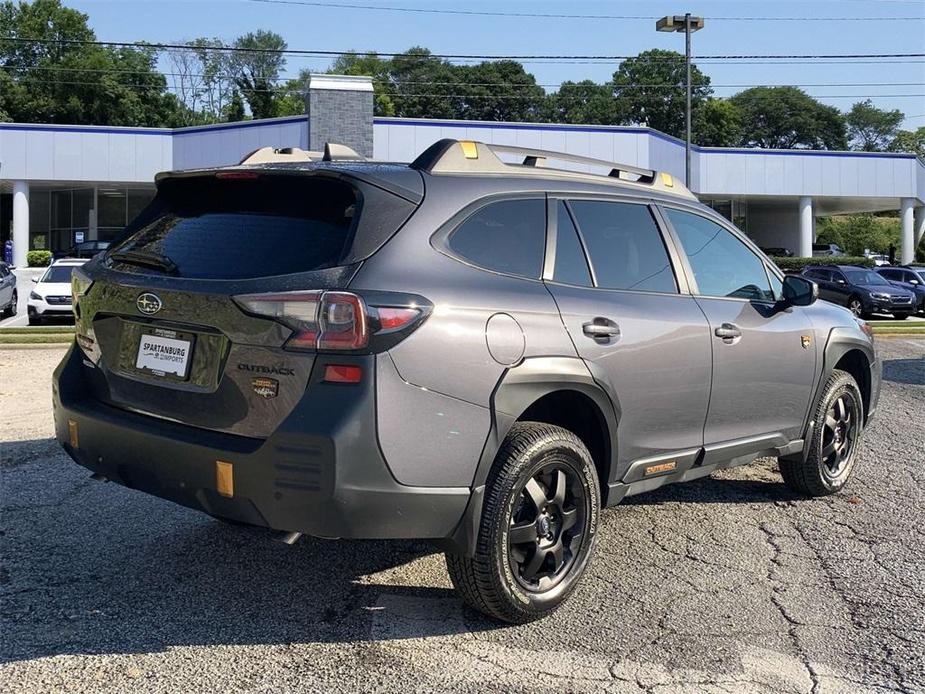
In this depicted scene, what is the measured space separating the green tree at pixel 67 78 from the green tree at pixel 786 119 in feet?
217

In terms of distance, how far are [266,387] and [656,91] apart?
9859cm

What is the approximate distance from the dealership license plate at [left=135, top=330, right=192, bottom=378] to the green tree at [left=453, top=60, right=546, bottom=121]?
93277 millimetres

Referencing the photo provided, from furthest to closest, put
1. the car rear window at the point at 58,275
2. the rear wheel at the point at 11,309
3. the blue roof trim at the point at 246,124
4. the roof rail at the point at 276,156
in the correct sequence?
the blue roof trim at the point at 246,124 → the rear wheel at the point at 11,309 → the car rear window at the point at 58,275 → the roof rail at the point at 276,156

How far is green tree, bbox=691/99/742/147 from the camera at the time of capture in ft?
314

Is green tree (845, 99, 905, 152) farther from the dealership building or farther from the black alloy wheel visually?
the black alloy wheel

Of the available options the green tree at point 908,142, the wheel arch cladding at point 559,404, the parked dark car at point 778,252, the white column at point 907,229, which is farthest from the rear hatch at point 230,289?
the green tree at point 908,142

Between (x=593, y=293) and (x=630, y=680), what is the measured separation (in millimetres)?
1660

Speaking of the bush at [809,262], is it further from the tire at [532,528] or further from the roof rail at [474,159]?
the tire at [532,528]

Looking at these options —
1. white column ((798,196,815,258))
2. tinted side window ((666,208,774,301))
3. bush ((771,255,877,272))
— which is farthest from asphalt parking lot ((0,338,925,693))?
white column ((798,196,815,258))

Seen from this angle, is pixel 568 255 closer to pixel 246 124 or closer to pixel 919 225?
pixel 246 124

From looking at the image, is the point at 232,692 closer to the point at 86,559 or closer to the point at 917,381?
the point at 86,559

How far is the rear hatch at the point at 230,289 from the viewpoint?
10.2 ft

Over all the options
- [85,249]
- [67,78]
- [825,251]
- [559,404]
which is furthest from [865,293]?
[67,78]

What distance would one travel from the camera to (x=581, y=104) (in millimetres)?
95312
